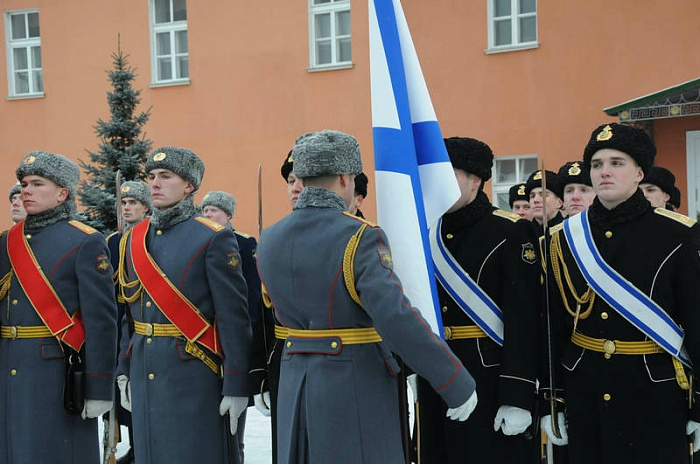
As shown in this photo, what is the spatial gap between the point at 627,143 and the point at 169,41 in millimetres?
14079

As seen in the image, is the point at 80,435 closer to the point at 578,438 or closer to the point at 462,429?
the point at 462,429

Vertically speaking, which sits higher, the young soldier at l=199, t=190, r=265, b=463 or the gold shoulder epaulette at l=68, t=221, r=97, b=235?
the gold shoulder epaulette at l=68, t=221, r=97, b=235

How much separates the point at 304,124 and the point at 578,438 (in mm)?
12073

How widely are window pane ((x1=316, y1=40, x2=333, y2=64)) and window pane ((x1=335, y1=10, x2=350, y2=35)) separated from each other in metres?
0.28

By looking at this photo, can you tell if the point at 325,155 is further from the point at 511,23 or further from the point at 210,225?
the point at 511,23

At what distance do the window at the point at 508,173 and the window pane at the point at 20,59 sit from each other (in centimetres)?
1007

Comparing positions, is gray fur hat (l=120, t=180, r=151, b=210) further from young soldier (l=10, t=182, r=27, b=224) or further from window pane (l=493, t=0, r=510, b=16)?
window pane (l=493, t=0, r=510, b=16)

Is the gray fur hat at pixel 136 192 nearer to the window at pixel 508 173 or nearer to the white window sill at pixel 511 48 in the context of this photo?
the window at pixel 508 173

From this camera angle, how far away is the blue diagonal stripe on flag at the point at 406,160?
379 centimetres

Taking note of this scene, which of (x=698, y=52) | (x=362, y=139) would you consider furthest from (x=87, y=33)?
(x=698, y=52)

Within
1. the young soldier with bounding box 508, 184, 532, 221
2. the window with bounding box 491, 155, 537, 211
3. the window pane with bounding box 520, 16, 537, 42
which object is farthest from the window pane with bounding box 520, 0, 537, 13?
the young soldier with bounding box 508, 184, 532, 221

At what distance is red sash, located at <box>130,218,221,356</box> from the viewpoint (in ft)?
14.2

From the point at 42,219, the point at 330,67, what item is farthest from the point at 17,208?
the point at 330,67

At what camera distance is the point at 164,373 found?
14.2ft
